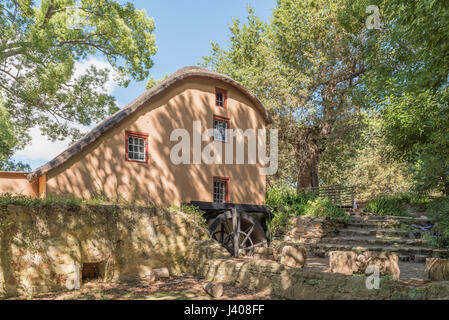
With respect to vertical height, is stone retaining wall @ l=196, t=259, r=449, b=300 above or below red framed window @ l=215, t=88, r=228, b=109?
below

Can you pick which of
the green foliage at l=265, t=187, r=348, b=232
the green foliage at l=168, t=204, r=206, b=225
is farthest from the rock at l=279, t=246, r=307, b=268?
the green foliage at l=265, t=187, r=348, b=232

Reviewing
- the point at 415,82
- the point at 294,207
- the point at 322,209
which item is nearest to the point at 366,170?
the point at 294,207

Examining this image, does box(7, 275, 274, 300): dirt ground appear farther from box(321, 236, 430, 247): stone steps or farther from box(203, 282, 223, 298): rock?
box(321, 236, 430, 247): stone steps

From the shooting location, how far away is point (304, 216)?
48.1 feet

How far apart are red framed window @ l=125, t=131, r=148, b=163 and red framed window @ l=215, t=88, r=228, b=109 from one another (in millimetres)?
3844

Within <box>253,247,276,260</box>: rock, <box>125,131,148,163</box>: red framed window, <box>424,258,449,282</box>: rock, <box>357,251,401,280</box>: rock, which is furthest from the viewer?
<box>125,131,148,163</box>: red framed window

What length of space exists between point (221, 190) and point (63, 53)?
31.3 feet

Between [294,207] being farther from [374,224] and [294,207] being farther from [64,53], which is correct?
[64,53]

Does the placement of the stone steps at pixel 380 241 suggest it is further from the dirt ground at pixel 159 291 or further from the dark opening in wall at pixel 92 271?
the dark opening in wall at pixel 92 271

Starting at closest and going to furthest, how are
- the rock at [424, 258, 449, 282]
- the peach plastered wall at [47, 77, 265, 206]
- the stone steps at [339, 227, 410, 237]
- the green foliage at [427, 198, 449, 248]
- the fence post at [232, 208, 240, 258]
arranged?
the rock at [424, 258, 449, 282] < the green foliage at [427, 198, 449, 248] < the peach plastered wall at [47, 77, 265, 206] < the fence post at [232, 208, 240, 258] < the stone steps at [339, 227, 410, 237]

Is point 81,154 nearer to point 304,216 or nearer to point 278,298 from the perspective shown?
point 278,298

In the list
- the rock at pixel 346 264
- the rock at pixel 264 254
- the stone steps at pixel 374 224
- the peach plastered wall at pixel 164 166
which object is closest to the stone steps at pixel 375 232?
the stone steps at pixel 374 224

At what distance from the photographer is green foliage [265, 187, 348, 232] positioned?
14.7 m

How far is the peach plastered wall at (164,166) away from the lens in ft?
31.2
